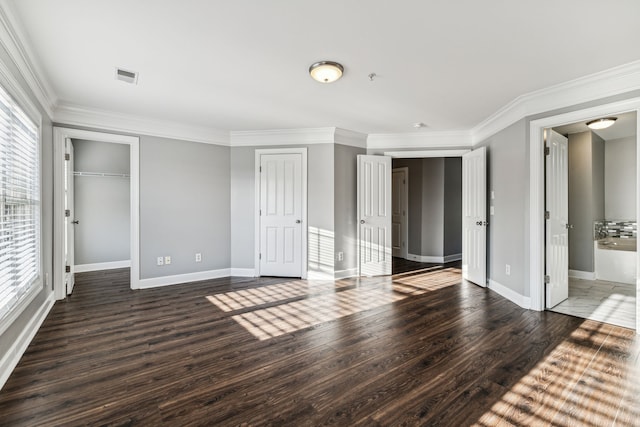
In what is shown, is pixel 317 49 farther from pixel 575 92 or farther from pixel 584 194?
pixel 584 194

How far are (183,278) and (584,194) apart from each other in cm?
620

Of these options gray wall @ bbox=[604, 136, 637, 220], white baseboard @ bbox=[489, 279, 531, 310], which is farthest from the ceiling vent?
gray wall @ bbox=[604, 136, 637, 220]

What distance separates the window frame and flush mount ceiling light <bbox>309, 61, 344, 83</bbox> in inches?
83.0

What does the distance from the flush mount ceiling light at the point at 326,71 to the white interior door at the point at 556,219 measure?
97.1 inches

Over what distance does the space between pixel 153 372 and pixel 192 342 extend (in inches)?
19.0

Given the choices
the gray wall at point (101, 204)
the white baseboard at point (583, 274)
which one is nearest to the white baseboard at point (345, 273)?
the white baseboard at point (583, 274)

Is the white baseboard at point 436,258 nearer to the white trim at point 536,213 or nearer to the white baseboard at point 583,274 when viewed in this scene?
the white baseboard at point 583,274

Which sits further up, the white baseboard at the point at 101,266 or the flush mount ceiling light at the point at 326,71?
the flush mount ceiling light at the point at 326,71

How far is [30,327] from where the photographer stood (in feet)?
8.71

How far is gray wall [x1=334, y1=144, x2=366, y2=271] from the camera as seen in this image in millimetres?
4906

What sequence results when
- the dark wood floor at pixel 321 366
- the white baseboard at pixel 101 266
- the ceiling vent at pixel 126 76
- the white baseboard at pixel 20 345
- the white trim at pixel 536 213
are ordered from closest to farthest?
the dark wood floor at pixel 321 366, the white baseboard at pixel 20 345, the ceiling vent at pixel 126 76, the white trim at pixel 536 213, the white baseboard at pixel 101 266

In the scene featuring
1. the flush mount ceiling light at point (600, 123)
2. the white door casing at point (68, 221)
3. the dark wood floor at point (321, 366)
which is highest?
the flush mount ceiling light at point (600, 123)

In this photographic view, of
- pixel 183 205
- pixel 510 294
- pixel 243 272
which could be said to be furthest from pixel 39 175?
pixel 510 294

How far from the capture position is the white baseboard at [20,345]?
2.06 metres
